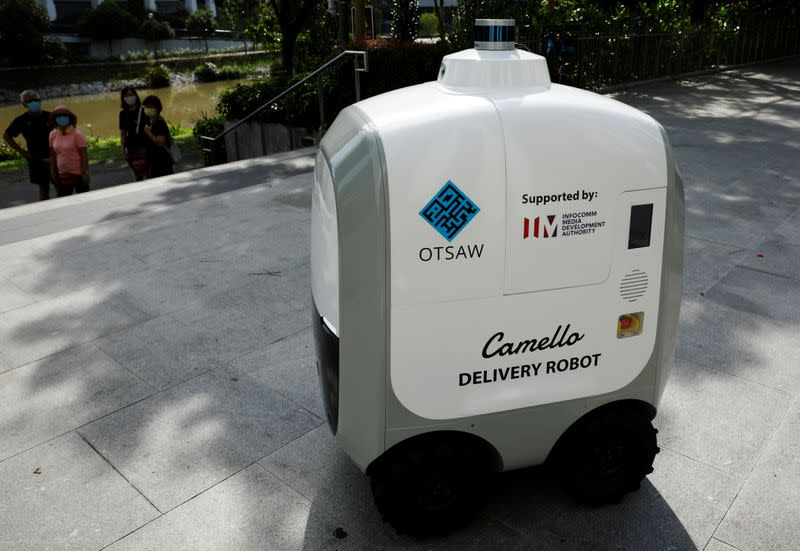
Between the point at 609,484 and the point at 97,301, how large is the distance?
13.9ft

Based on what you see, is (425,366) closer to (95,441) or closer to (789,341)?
(95,441)

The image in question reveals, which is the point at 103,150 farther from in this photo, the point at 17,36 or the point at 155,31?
the point at 155,31

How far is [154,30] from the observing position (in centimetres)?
5778

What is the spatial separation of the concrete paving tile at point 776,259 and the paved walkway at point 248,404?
0.03 metres

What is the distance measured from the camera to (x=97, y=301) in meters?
5.64

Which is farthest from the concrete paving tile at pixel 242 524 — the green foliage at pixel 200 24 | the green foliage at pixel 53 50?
the green foliage at pixel 200 24

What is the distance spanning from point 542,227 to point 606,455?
1.22m

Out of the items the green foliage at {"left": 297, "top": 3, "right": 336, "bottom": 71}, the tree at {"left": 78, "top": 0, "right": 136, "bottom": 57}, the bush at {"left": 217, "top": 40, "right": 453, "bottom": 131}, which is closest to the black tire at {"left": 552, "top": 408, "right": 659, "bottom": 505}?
the bush at {"left": 217, "top": 40, "right": 453, "bottom": 131}

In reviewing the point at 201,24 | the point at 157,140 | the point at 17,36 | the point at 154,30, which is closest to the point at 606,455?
the point at 157,140

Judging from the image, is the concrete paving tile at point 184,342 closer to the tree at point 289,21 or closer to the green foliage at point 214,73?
the tree at point 289,21

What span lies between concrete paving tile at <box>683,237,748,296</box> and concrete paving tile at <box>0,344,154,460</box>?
4259 millimetres

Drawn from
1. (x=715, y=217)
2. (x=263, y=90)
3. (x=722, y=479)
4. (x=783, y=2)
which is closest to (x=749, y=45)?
(x=783, y=2)

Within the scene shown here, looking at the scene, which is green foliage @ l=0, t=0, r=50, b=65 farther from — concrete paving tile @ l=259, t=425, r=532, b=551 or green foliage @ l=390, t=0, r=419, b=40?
concrete paving tile @ l=259, t=425, r=532, b=551

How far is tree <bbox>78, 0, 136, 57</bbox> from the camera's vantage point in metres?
54.7
